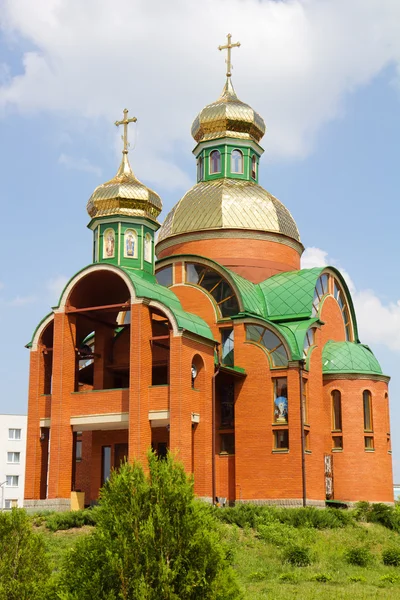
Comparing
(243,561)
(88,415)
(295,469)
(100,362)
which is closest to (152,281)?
(100,362)

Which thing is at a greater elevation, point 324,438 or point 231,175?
point 231,175

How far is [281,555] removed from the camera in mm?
16562

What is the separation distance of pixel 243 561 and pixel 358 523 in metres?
6.00

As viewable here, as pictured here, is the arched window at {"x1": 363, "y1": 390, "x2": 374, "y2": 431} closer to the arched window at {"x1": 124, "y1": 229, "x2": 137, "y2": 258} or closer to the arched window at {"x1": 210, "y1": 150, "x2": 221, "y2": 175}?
the arched window at {"x1": 124, "y1": 229, "x2": 137, "y2": 258}

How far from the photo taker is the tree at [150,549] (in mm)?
8922

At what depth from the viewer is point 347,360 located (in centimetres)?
2550

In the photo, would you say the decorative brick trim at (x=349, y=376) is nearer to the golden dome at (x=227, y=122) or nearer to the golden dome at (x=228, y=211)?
the golden dome at (x=228, y=211)

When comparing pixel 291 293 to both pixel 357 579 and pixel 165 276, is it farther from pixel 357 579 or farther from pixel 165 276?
pixel 357 579

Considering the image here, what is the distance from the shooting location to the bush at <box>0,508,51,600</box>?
9.95m

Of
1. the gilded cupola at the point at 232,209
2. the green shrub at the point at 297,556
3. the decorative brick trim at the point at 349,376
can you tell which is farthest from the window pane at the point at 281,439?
the green shrub at the point at 297,556

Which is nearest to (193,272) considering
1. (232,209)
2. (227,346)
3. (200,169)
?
(227,346)

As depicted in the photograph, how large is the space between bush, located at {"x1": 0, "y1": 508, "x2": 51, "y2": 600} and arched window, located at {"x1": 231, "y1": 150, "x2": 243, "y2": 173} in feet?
70.0

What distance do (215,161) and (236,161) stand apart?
2.46 ft

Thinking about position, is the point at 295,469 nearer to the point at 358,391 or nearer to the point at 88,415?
the point at 358,391
